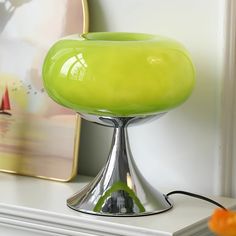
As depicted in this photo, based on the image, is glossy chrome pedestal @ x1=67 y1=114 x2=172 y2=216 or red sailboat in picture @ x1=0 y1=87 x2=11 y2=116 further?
red sailboat in picture @ x1=0 y1=87 x2=11 y2=116

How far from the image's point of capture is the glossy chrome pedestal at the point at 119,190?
3.46 feet

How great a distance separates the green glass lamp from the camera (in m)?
0.99

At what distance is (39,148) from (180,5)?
372 mm

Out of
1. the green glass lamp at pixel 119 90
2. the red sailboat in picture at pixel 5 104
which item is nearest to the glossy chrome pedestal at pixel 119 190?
the green glass lamp at pixel 119 90

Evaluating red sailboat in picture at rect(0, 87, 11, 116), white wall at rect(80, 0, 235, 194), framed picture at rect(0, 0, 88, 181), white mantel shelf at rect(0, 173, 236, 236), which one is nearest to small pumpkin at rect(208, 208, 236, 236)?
white mantel shelf at rect(0, 173, 236, 236)

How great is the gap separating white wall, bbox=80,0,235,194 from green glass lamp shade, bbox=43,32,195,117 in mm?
122

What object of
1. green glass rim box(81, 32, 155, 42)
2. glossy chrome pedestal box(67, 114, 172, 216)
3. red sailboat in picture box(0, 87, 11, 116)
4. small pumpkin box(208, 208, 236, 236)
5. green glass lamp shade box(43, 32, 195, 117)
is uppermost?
green glass rim box(81, 32, 155, 42)

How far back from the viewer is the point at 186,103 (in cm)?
119

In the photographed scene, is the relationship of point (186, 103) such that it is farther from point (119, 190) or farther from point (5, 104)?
point (5, 104)

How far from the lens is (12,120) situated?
131 centimetres

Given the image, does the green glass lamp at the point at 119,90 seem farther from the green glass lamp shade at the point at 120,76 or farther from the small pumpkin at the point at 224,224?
the small pumpkin at the point at 224,224

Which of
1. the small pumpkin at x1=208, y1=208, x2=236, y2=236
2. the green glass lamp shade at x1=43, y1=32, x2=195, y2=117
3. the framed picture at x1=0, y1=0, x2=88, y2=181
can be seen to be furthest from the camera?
the framed picture at x1=0, y1=0, x2=88, y2=181

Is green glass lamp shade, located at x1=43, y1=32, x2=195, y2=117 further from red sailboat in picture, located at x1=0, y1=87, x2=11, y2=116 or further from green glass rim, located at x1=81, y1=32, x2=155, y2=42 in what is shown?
red sailboat in picture, located at x1=0, y1=87, x2=11, y2=116

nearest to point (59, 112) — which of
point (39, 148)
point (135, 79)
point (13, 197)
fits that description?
point (39, 148)
